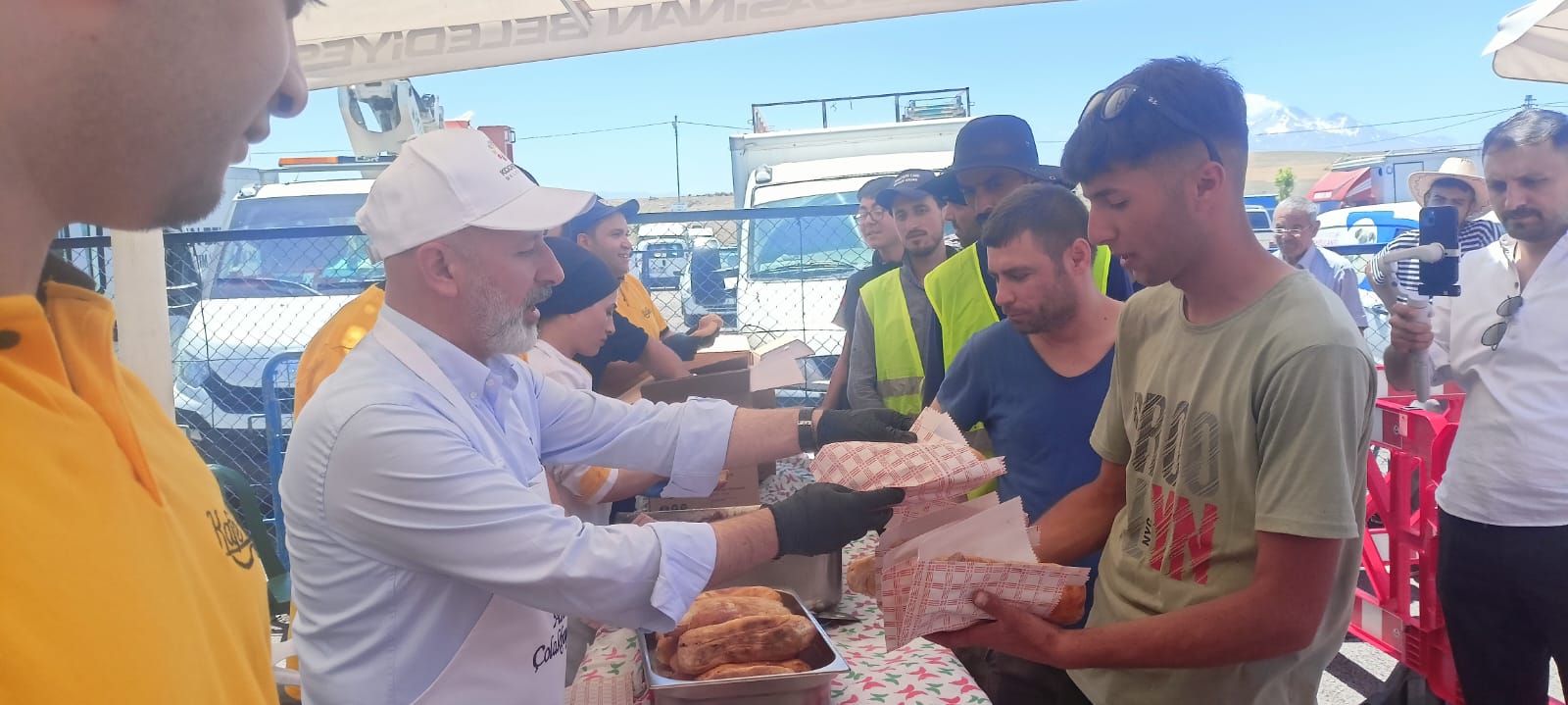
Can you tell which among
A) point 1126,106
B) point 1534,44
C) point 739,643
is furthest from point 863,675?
point 1534,44

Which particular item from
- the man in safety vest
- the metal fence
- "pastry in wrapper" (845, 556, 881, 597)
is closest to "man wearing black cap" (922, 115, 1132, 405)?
the man in safety vest

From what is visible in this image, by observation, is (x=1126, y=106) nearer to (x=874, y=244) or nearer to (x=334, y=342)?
(x=334, y=342)

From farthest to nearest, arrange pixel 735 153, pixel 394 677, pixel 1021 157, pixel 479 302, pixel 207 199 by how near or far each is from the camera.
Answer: pixel 735 153, pixel 1021 157, pixel 479 302, pixel 394 677, pixel 207 199

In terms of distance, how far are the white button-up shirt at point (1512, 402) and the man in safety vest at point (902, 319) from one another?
191 centimetres

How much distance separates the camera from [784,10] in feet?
11.6

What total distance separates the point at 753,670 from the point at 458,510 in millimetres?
736

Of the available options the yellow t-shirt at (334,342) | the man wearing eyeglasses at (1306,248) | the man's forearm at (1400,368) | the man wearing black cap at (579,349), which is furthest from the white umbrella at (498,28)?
the man wearing eyeglasses at (1306,248)

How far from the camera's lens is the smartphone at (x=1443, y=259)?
284cm

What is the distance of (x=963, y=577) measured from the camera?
1758 mm

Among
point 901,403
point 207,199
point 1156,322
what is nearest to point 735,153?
point 901,403

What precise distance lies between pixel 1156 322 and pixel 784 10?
6.81ft

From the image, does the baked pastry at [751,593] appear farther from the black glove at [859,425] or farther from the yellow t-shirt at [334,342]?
the yellow t-shirt at [334,342]

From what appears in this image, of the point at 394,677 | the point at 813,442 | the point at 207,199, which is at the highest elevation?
the point at 207,199

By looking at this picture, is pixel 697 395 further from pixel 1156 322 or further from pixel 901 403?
pixel 1156 322
